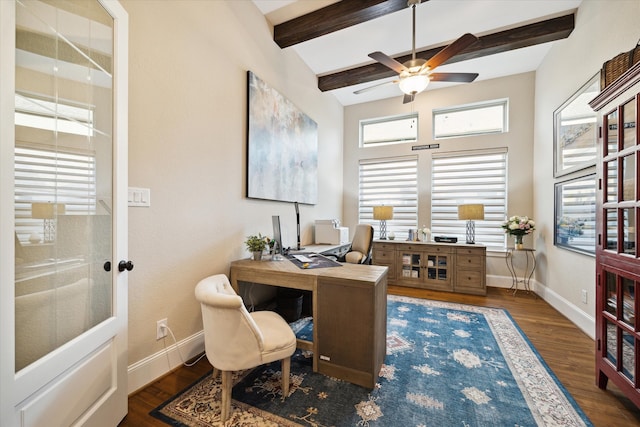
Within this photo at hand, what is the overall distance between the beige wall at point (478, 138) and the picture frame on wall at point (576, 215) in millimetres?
886

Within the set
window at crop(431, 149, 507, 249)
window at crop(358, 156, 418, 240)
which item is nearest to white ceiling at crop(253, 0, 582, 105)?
window at crop(431, 149, 507, 249)

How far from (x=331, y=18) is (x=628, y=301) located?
137 inches

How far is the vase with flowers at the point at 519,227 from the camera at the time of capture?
369 centimetres

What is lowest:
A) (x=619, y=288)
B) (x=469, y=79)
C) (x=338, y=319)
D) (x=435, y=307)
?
(x=435, y=307)

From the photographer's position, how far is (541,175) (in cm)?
368

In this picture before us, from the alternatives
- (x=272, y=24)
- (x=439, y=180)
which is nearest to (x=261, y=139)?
(x=272, y=24)

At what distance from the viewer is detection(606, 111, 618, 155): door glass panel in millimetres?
1535

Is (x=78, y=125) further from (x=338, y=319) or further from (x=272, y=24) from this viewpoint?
(x=272, y=24)

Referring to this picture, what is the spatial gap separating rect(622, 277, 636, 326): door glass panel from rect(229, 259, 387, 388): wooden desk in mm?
1390

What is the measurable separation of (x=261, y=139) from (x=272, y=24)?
61.4 inches

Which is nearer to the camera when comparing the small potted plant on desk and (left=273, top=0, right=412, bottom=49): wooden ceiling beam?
the small potted plant on desk

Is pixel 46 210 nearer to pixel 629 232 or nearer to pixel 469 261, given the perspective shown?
pixel 629 232

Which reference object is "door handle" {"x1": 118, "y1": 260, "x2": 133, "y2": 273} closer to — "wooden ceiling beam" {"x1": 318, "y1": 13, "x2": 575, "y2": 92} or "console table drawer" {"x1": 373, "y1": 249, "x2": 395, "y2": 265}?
"console table drawer" {"x1": 373, "y1": 249, "x2": 395, "y2": 265}

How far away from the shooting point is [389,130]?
5027 millimetres
